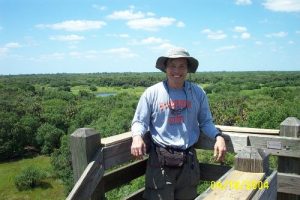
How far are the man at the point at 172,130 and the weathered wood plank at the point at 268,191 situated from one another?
130cm

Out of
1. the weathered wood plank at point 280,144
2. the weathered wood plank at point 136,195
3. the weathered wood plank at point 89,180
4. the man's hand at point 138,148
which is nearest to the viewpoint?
the weathered wood plank at point 89,180

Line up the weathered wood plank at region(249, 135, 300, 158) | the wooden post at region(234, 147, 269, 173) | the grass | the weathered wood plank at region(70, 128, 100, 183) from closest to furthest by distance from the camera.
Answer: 1. the wooden post at region(234, 147, 269, 173)
2. the weathered wood plank at region(70, 128, 100, 183)
3. the weathered wood plank at region(249, 135, 300, 158)
4. the grass

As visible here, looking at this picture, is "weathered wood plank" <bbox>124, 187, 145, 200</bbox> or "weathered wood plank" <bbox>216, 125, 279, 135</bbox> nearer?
"weathered wood plank" <bbox>216, 125, 279, 135</bbox>

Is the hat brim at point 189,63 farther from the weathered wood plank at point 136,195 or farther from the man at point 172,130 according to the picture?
the weathered wood plank at point 136,195

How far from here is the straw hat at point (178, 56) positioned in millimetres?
3455

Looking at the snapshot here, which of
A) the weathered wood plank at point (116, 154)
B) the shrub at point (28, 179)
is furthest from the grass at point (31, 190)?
the weathered wood plank at point (116, 154)

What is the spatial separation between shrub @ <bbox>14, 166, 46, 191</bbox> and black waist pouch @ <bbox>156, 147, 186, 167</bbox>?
41493 millimetres

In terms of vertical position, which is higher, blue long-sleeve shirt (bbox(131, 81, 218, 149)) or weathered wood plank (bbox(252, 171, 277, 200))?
blue long-sleeve shirt (bbox(131, 81, 218, 149))

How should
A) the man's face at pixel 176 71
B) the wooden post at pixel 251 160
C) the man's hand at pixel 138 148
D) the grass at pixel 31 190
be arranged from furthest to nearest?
the grass at pixel 31 190, the man's face at pixel 176 71, the man's hand at pixel 138 148, the wooden post at pixel 251 160

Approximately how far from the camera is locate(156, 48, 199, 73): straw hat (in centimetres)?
346

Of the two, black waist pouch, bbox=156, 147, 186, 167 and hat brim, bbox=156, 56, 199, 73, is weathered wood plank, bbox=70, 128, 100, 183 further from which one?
hat brim, bbox=156, 56, 199, 73

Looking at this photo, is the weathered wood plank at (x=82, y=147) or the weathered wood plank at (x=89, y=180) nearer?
the weathered wood plank at (x=89, y=180)

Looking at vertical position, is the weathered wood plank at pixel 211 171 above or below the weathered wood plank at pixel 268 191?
below

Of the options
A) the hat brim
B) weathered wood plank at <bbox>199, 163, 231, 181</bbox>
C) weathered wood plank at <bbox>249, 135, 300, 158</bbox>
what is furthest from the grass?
weathered wood plank at <bbox>249, 135, 300, 158</bbox>
